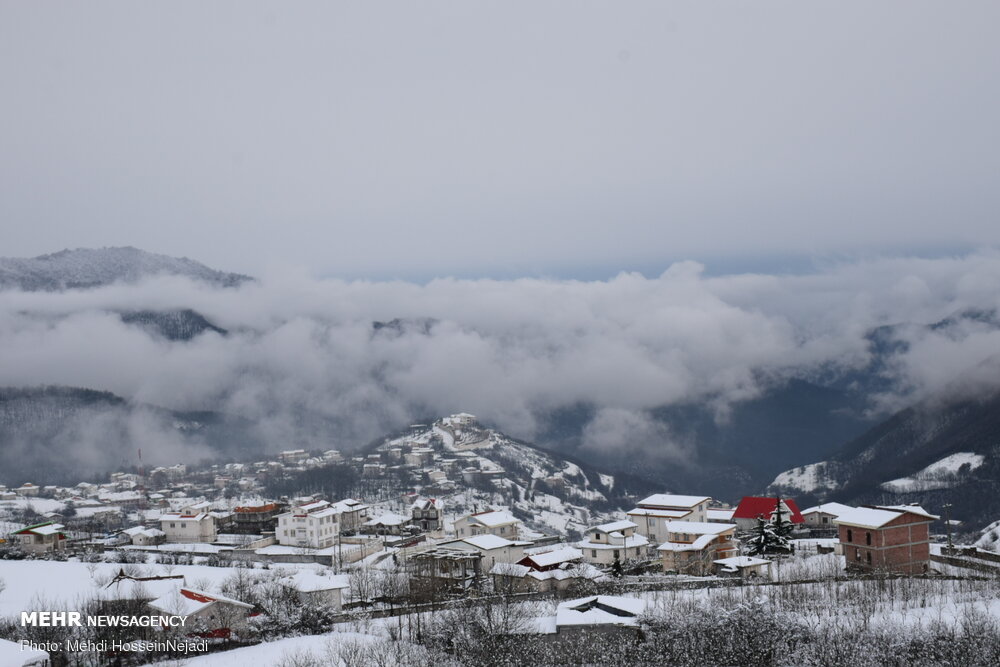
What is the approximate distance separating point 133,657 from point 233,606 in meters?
4.99

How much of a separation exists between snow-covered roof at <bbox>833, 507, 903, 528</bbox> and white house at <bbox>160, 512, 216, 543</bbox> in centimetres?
4676

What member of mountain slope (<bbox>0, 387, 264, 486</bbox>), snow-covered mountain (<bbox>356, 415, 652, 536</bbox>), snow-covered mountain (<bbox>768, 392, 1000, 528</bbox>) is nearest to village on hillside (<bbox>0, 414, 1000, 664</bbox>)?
snow-covered mountain (<bbox>356, 415, 652, 536</bbox>)

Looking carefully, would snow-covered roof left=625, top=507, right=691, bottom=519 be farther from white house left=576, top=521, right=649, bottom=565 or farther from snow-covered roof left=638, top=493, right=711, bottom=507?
white house left=576, top=521, right=649, bottom=565

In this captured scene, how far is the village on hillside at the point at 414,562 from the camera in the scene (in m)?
33.1

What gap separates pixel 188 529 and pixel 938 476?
9760cm

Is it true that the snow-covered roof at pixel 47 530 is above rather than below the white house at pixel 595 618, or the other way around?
below

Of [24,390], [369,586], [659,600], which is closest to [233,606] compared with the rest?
[369,586]

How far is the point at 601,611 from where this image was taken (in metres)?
31.8

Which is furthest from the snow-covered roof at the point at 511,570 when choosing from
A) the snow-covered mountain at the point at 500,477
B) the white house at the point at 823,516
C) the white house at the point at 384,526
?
the snow-covered mountain at the point at 500,477

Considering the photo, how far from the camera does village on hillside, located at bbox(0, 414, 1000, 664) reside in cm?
3312

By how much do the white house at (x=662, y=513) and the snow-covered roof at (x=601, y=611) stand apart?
1154 inches

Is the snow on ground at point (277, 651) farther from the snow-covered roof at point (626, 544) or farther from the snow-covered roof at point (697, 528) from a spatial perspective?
the snow-covered roof at point (697, 528)

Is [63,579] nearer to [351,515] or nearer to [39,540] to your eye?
[39,540]

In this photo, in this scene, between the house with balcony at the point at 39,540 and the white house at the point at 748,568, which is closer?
the white house at the point at 748,568
